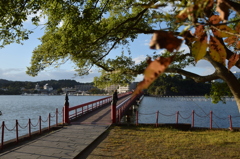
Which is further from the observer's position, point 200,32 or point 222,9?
point 200,32

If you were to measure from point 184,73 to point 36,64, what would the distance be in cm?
896

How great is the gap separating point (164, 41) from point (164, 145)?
11.1m

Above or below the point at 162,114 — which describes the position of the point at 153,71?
above

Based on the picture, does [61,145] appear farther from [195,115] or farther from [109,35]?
[195,115]

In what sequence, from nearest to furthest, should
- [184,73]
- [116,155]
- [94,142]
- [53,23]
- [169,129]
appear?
[116,155]
[184,73]
[53,23]
[94,142]
[169,129]

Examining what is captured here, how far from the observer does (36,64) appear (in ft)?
47.9

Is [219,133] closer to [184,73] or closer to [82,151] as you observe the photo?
[184,73]

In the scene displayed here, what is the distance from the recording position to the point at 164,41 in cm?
75

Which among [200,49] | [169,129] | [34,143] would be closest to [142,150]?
[34,143]

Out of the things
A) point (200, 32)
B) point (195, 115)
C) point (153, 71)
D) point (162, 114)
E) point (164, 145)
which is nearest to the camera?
point (153, 71)

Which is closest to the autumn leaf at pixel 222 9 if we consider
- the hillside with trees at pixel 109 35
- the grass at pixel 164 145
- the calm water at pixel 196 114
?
the hillside with trees at pixel 109 35

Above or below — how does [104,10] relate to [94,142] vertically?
above

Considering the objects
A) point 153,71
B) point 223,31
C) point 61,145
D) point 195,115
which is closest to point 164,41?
point 153,71

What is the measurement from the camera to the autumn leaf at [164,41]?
728 mm
